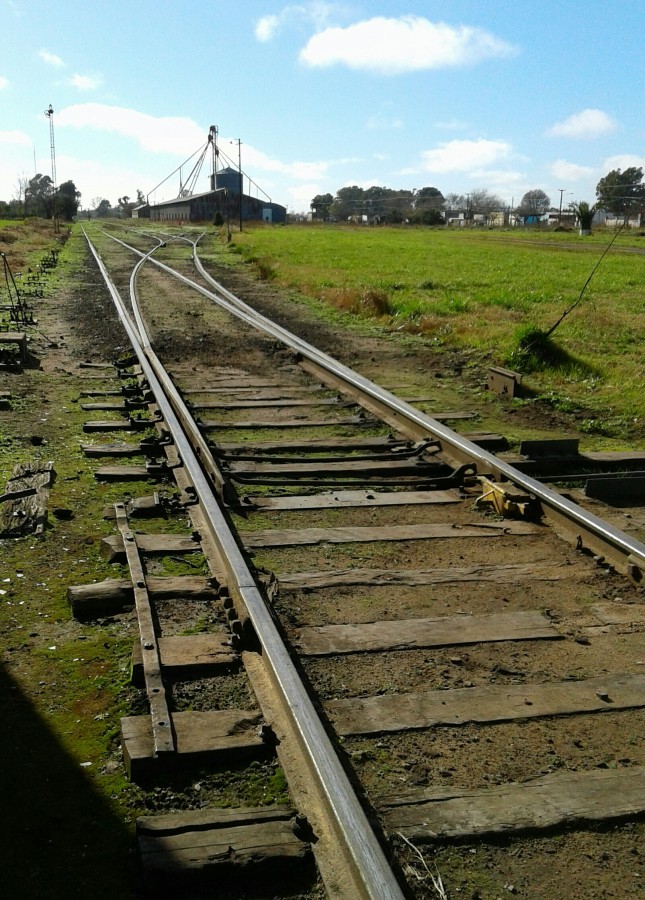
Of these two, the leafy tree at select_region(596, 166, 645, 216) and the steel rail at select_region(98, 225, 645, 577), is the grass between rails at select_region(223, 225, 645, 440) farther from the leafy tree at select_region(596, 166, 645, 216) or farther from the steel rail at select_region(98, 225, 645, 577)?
the leafy tree at select_region(596, 166, 645, 216)

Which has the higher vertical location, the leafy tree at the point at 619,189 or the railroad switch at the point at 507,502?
the leafy tree at the point at 619,189

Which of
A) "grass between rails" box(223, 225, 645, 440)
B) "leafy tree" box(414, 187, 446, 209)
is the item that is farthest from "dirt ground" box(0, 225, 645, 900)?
"leafy tree" box(414, 187, 446, 209)

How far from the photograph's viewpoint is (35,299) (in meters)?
17.3

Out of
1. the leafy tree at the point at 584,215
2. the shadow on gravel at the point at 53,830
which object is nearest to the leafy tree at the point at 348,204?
the leafy tree at the point at 584,215

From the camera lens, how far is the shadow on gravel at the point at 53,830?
91.0 inches

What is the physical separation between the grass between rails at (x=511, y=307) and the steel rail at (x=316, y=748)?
4622 millimetres

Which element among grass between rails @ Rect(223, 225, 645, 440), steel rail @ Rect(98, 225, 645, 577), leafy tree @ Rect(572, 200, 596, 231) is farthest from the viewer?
leafy tree @ Rect(572, 200, 596, 231)

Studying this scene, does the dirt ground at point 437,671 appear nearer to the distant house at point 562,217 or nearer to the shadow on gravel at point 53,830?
the shadow on gravel at point 53,830

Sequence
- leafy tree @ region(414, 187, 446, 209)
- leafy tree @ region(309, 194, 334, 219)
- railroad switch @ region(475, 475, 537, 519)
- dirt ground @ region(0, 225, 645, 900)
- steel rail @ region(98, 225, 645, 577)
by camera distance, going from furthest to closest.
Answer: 1. leafy tree @ region(414, 187, 446, 209)
2. leafy tree @ region(309, 194, 334, 219)
3. railroad switch @ region(475, 475, 537, 519)
4. steel rail @ region(98, 225, 645, 577)
5. dirt ground @ region(0, 225, 645, 900)

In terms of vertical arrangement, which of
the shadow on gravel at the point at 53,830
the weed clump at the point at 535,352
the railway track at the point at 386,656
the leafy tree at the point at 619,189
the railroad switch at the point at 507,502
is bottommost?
the shadow on gravel at the point at 53,830

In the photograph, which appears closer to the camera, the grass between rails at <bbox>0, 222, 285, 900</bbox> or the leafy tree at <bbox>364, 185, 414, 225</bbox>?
the grass between rails at <bbox>0, 222, 285, 900</bbox>

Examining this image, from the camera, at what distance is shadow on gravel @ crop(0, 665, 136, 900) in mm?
2312

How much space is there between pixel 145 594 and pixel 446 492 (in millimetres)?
2445

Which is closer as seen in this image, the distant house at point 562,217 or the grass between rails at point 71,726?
the grass between rails at point 71,726
